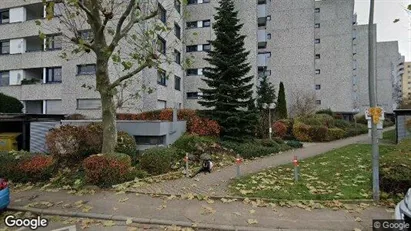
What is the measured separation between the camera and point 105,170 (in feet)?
28.0

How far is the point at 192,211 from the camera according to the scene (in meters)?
6.42

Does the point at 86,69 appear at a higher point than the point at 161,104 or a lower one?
higher

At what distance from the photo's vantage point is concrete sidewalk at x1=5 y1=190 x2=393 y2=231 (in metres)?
5.65

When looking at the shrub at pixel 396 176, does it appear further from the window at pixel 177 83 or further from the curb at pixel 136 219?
the window at pixel 177 83

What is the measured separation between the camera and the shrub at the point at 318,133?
21.3m

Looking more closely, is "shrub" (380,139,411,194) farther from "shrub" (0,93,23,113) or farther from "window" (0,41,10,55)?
"window" (0,41,10,55)

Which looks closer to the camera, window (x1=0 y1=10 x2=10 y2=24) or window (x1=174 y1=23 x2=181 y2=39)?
window (x1=0 y1=10 x2=10 y2=24)

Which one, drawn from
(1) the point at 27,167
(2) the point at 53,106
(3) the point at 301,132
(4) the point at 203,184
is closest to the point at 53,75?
(2) the point at 53,106

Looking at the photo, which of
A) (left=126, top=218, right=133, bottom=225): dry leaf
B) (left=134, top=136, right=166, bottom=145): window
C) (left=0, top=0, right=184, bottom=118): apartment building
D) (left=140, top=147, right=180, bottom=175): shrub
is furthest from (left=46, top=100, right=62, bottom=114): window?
(left=126, top=218, right=133, bottom=225): dry leaf

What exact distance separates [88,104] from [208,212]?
56.0 ft

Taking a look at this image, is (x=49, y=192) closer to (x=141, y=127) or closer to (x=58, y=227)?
(x=58, y=227)

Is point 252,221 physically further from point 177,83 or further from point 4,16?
point 4,16

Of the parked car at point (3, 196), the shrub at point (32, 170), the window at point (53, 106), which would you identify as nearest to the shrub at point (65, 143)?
the shrub at point (32, 170)

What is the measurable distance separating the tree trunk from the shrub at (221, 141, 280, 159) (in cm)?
632
